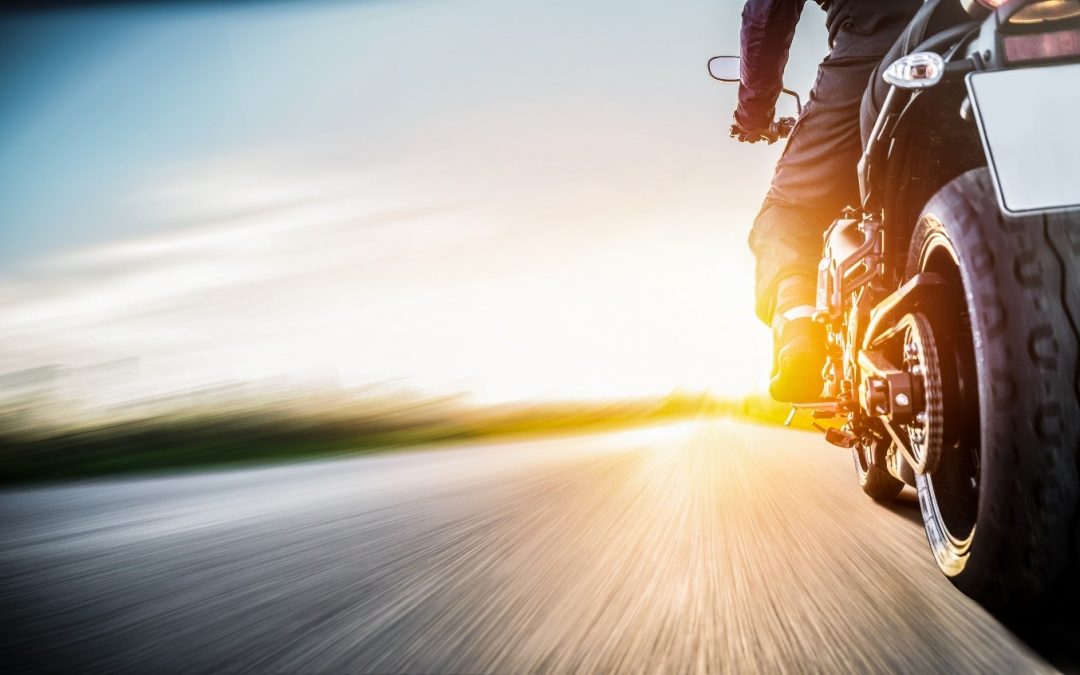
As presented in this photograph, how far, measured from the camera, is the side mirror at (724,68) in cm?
321

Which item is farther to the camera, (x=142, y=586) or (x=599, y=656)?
(x=142, y=586)

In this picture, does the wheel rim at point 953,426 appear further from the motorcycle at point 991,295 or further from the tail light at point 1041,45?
the tail light at point 1041,45

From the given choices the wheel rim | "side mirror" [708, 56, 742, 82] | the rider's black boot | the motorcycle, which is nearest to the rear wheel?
the motorcycle

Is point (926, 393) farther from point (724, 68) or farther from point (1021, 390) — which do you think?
point (724, 68)

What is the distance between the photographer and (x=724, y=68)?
3.25m

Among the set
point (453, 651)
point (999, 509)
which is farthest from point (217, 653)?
point (999, 509)

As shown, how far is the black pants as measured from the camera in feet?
8.39

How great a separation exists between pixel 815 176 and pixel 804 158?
0.08m

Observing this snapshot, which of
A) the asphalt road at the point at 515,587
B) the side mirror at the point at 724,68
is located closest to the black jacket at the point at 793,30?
the side mirror at the point at 724,68

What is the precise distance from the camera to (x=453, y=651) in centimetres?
163

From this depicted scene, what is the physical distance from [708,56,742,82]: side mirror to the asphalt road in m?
1.89

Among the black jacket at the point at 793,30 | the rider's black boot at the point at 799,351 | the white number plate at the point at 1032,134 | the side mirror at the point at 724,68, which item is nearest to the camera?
the white number plate at the point at 1032,134

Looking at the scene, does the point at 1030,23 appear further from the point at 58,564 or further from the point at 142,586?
the point at 58,564

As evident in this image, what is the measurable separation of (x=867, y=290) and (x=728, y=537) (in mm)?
1021
